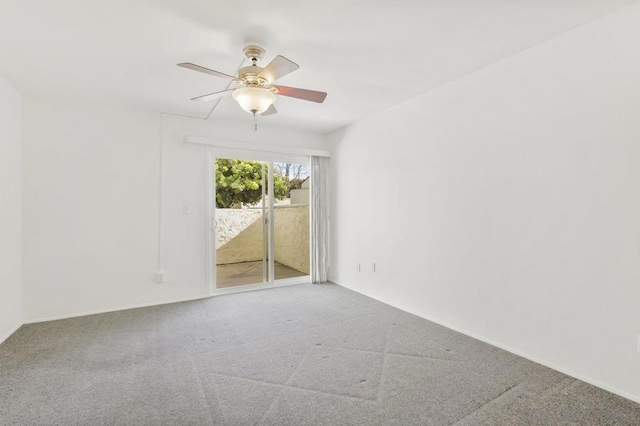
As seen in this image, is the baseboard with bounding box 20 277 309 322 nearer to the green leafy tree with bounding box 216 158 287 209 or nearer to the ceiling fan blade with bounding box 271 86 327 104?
the green leafy tree with bounding box 216 158 287 209

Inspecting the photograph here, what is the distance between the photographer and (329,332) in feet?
10.1

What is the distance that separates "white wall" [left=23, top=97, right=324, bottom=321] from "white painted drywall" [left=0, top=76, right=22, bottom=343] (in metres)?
0.11

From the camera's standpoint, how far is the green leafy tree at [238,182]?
4473 mm

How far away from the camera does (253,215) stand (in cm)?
475

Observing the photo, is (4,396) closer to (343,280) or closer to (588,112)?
(343,280)

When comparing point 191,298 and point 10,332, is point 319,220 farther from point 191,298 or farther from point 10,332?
point 10,332

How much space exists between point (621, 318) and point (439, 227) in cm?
154

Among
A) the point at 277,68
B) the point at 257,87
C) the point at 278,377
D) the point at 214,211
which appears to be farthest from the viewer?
the point at 214,211

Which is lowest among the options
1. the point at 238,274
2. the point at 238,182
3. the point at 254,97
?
the point at 238,274

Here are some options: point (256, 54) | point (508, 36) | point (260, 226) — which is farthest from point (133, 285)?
point (508, 36)

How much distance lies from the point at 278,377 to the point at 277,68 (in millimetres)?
2136

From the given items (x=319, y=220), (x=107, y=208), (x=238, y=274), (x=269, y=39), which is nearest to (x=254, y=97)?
(x=269, y=39)

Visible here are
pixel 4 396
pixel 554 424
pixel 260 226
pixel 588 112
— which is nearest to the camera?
pixel 554 424

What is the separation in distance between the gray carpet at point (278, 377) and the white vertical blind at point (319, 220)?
1662 millimetres
